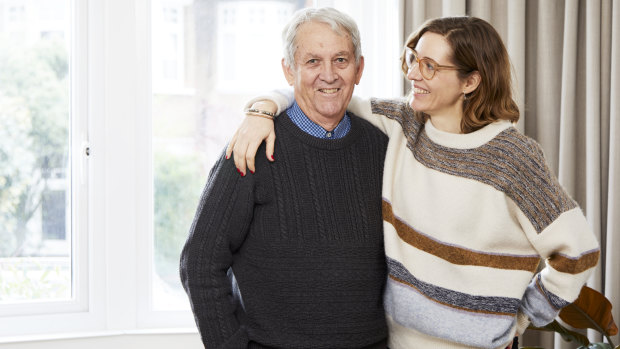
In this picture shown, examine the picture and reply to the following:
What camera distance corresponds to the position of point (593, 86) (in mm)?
2219

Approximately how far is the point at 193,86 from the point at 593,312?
1.84 metres

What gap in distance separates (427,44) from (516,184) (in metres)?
0.42

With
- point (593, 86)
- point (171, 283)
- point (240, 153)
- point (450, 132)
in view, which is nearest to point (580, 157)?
point (593, 86)

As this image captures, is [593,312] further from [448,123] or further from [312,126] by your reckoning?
[312,126]

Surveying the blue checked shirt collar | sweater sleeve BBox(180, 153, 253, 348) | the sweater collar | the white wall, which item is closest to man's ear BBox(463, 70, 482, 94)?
the sweater collar

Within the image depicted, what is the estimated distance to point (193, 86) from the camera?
2727 millimetres

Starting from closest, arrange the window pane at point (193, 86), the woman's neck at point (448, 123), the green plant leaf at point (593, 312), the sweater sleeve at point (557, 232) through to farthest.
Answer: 1. the sweater sleeve at point (557, 232)
2. the woman's neck at point (448, 123)
3. the green plant leaf at point (593, 312)
4. the window pane at point (193, 86)

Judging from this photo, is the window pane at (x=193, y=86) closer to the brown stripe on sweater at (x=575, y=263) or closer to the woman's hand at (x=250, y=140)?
the woman's hand at (x=250, y=140)

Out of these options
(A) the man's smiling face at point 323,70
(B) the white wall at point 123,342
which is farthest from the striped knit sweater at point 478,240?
(B) the white wall at point 123,342

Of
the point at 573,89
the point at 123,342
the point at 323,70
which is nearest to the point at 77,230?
the point at 123,342

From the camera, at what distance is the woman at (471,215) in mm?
1463

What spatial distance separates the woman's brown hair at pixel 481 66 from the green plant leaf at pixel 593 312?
83cm

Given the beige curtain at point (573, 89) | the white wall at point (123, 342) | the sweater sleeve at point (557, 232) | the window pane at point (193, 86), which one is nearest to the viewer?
the sweater sleeve at point (557, 232)

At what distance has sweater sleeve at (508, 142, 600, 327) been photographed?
144cm
